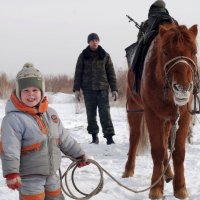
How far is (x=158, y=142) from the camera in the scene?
13.5 ft

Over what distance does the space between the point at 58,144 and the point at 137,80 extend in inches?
81.6

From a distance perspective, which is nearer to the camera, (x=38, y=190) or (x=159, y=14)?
(x=38, y=190)

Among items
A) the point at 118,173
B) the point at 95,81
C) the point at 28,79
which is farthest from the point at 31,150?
the point at 95,81

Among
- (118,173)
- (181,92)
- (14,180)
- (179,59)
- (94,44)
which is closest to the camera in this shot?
(14,180)

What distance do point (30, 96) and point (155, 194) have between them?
1817 millimetres

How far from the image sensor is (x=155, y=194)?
3.93 metres

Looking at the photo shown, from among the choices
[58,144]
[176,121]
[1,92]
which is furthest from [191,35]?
[1,92]

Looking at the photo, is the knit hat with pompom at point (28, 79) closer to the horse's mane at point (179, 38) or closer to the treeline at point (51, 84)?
the horse's mane at point (179, 38)

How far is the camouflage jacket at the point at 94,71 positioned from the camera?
7316 mm

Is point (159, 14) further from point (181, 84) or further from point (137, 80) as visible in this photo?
point (181, 84)

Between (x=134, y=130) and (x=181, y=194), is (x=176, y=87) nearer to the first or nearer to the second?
(x=181, y=194)

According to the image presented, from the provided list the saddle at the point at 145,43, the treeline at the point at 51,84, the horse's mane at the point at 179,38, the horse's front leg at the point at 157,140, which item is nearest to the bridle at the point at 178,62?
the horse's mane at the point at 179,38

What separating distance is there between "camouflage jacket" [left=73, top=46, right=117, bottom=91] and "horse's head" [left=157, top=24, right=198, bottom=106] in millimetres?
3539

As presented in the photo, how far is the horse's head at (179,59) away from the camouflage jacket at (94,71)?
3.54 metres
